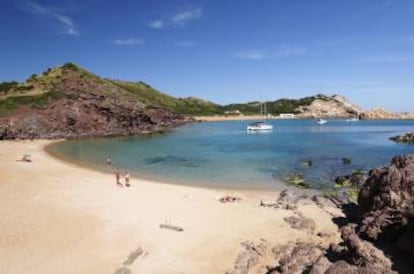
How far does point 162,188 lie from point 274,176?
13.3 metres

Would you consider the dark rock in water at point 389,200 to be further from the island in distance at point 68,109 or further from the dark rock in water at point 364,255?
the island in distance at point 68,109

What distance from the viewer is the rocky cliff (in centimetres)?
9169

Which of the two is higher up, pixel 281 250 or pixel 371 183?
pixel 371 183

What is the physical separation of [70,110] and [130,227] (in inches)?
3528

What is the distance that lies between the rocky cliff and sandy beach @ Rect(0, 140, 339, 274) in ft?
201

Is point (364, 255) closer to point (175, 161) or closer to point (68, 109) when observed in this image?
point (175, 161)

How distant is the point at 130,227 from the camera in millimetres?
20422

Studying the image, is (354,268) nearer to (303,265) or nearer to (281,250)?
(303,265)

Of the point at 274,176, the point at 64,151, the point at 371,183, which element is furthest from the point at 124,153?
the point at 371,183

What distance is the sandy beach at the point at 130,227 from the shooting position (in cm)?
1625

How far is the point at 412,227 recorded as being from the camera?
1266 centimetres

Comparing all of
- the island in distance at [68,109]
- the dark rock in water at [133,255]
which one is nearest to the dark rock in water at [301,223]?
the dark rock in water at [133,255]

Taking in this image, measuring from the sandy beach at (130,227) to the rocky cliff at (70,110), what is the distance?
61136mm

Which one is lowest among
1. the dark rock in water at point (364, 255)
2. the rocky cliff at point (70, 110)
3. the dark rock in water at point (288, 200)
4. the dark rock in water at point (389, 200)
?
the dark rock in water at point (288, 200)
